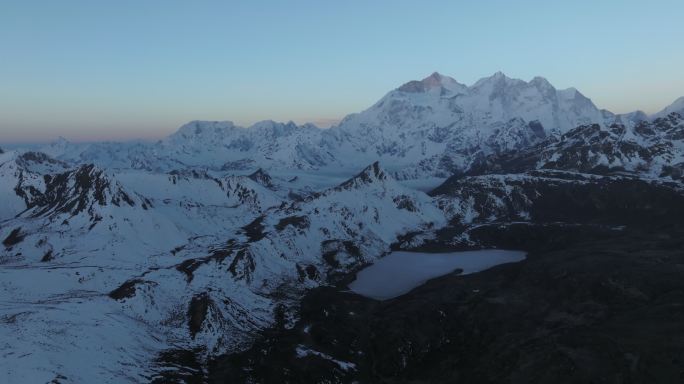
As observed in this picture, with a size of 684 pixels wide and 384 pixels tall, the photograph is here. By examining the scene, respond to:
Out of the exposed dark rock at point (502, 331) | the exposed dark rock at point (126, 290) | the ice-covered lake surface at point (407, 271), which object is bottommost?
the ice-covered lake surface at point (407, 271)

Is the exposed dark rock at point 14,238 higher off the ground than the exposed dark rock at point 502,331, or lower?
higher

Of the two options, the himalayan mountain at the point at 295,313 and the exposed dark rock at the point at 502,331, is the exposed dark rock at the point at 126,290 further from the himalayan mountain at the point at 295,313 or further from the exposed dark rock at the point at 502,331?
the exposed dark rock at the point at 502,331

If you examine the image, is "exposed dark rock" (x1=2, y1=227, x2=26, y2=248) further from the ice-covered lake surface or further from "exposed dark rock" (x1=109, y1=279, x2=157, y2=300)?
the ice-covered lake surface

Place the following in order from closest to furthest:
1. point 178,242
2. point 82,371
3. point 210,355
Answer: point 82,371, point 210,355, point 178,242

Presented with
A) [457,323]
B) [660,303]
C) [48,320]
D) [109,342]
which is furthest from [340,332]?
[660,303]

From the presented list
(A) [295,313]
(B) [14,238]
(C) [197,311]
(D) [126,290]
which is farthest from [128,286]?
(B) [14,238]

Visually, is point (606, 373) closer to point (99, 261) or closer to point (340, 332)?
point (340, 332)

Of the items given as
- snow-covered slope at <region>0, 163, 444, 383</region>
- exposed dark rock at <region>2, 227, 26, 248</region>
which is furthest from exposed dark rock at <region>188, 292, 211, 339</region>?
exposed dark rock at <region>2, 227, 26, 248</region>

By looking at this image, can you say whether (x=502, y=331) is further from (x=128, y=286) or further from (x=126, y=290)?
(x=128, y=286)

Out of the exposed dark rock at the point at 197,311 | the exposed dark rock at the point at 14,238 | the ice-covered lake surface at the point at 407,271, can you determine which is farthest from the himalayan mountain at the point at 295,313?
the ice-covered lake surface at the point at 407,271
